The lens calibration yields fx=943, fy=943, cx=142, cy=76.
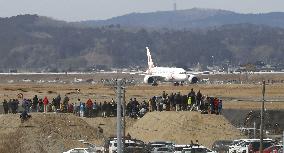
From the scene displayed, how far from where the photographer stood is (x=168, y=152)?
50656 mm

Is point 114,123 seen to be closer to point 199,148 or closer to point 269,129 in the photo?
point 269,129

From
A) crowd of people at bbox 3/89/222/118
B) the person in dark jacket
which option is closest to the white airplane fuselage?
crowd of people at bbox 3/89/222/118

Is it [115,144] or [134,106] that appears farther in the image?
[134,106]

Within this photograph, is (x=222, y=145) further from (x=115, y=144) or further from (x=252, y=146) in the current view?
(x=115, y=144)

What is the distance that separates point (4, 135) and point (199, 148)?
46.1 feet

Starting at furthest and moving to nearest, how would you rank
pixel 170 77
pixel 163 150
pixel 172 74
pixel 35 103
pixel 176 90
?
A: pixel 170 77 → pixel 172 74 → pixel 176 90 → pixel 35 103 → pixel 163 150

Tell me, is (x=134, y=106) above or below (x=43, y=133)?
above

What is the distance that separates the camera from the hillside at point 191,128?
201 ft

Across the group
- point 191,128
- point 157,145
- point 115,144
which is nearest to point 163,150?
point 157,145

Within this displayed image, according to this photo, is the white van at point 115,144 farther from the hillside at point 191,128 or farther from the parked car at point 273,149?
the hillside at point 191,128

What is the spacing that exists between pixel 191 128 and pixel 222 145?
259 inches

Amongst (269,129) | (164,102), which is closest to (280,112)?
(269,129)

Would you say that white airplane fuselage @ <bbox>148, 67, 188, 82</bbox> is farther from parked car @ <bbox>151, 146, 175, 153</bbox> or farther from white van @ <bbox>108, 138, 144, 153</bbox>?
white van @ <bbox>108, 138, 144, 153</bbox>

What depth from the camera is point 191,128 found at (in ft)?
202
